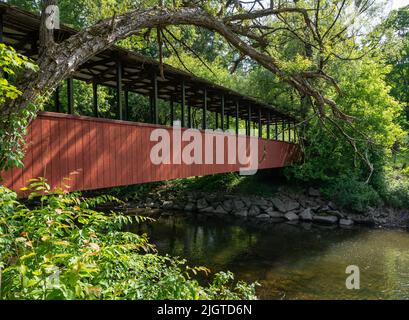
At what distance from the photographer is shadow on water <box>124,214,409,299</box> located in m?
8.64

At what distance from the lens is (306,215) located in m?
16.8

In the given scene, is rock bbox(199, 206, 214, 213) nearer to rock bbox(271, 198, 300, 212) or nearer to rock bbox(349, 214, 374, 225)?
rock bbox(271, 198, 300, 212)

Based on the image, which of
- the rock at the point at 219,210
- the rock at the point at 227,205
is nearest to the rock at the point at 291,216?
the rock at the point at 227,205

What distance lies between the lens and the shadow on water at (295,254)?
8641 millimetres

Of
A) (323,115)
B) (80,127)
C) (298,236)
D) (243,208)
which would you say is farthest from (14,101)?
(243,208)

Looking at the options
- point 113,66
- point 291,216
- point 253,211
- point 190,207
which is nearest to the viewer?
point 113,66

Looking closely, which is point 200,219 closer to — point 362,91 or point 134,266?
point 362,91

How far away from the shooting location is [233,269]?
9.98 m

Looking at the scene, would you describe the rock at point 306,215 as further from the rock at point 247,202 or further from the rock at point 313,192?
the rock at point 247,202

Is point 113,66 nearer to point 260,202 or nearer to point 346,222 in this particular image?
point 260,202

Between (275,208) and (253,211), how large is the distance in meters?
1.14

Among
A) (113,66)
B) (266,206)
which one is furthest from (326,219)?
(113,66)

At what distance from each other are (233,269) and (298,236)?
486 centimetres

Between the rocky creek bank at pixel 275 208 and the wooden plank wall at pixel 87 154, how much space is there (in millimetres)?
9153
